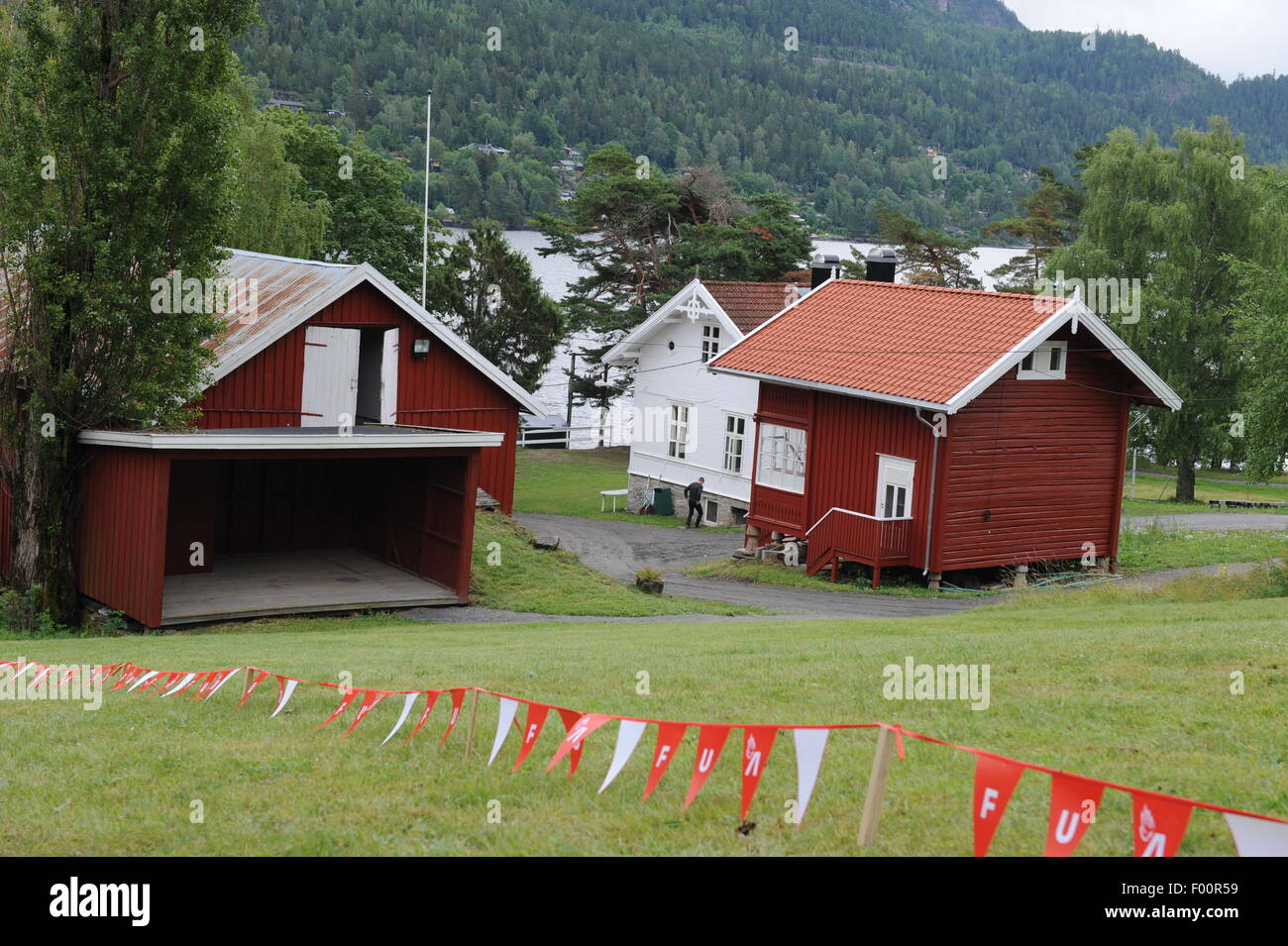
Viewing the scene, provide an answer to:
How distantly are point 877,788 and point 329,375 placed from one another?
20820 millimetres

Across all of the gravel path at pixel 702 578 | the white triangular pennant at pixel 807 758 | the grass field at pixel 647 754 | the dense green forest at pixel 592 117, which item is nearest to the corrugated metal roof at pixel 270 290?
the gravel path at pixel 702 578

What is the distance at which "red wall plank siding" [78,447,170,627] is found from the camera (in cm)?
2153

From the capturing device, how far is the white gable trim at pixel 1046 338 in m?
26.6

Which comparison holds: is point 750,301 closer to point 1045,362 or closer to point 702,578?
point 1045,362

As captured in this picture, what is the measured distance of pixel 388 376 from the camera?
91.1 ft

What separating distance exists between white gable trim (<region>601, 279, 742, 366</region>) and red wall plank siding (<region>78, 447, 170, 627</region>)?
21.7m

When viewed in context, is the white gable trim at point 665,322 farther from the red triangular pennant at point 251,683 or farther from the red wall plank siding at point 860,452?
the red triangular pennant at point 251,683

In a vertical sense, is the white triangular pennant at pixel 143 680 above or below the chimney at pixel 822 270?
below

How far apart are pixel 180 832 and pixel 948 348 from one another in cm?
2284

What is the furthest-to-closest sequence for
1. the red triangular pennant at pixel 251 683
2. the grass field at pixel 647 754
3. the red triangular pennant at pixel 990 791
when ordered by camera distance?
the red triangular pennant at pixel 251 683 < the grass field at pixel 647 754 < the red triangular pennant at pixel 990 791

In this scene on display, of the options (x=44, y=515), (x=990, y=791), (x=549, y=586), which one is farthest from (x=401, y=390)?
(x=990, y=791)

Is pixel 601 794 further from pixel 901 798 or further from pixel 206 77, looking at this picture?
pixel 206 77

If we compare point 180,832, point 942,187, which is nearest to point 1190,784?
point 180,832

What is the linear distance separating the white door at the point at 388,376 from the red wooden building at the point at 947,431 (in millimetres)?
8700
